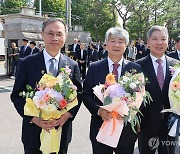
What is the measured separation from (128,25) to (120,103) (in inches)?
1378

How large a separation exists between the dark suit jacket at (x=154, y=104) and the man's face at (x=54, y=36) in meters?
1.11

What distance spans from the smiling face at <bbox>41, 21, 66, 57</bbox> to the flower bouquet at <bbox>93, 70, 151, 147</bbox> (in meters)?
0.58

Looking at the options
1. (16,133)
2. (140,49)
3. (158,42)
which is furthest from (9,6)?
(158,42)

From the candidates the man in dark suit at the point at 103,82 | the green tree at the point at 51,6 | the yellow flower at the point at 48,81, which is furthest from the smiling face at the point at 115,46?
the green tree at the point at 51,6

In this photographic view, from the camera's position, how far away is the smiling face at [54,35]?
2.71m

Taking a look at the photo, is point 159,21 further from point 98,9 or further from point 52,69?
point 52,69

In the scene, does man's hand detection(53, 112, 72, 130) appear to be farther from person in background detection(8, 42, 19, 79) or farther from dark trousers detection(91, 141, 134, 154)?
person in background detection(8, 42, 19, 79)

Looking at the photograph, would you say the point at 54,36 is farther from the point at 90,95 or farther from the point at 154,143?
the point at 154,143

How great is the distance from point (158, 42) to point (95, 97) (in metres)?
1.02

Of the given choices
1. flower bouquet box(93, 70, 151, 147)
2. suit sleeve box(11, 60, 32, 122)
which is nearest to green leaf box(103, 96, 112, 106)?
flower bouquet box(93, 70, 151, 147)

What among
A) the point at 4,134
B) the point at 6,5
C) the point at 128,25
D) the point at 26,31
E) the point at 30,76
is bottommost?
the point at 4,134

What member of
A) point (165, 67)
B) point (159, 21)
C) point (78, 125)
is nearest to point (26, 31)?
point (78, 125)

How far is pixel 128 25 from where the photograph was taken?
3647 centimetres

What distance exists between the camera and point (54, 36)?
8.89ft
